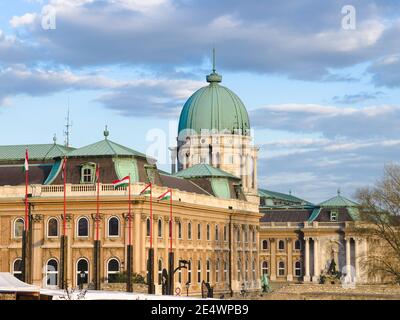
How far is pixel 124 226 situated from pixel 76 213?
4931 mm

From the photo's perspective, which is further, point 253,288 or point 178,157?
point 178,157

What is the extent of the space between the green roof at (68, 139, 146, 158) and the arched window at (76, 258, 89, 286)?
10478 mm

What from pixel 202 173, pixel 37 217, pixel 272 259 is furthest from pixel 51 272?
pixel 272 259

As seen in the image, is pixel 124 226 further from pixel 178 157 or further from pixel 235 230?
pixel 178 157

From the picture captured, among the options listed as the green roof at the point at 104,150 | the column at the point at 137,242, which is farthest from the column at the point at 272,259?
the column at the point at 137,242

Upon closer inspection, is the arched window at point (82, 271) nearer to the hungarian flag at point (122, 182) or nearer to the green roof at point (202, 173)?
the hungarian flag at point (122, 182)

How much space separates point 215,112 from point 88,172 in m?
62.7

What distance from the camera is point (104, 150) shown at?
109 metres

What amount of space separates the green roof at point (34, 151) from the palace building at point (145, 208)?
138 millimetres

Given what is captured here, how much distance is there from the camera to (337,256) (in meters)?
177

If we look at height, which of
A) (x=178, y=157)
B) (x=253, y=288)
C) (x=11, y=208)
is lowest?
(x=253, y=288)
